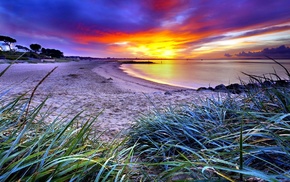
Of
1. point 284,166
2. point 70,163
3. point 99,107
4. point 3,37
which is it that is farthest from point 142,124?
point 3,37

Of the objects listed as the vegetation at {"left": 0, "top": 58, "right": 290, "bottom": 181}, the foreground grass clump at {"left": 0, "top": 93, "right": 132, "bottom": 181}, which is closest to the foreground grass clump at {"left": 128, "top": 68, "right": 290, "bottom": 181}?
the vegetation at {"left": 0, "top": 58, "right": 290, "bottom": 181}

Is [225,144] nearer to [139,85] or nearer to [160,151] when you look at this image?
[160,151]

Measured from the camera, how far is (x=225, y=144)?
4.44 feet

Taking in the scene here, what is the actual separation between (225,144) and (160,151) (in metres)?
0.56

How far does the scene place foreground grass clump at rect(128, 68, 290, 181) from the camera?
908 mm

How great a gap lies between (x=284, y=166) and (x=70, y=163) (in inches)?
49.2

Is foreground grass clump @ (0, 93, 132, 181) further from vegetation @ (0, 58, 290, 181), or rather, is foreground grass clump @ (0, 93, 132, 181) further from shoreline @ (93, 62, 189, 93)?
shoreline @ (93, 62, 189, 93)

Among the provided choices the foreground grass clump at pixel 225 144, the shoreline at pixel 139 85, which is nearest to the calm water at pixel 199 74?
the foreground grass clump at pixel 225 144

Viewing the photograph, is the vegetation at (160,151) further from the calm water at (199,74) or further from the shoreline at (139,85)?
the shoreline at (139,85)

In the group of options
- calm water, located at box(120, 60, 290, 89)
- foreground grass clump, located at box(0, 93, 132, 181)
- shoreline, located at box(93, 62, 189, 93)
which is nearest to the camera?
foreground grass clump, located at box(0, 93, 132, 181)

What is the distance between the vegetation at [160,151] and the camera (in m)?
0.88

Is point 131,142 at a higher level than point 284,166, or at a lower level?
lower

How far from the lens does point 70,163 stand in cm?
99

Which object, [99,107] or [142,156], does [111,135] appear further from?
[99,107]
